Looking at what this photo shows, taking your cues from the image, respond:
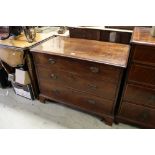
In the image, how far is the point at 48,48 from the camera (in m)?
1.44

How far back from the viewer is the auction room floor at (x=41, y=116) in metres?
1.59

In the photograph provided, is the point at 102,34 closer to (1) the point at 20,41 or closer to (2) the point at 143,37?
(2) the point at 143,37

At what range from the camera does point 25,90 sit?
6.05ft

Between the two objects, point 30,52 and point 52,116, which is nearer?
point 30,52

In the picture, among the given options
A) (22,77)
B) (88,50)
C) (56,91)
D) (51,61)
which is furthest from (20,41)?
(88,50)

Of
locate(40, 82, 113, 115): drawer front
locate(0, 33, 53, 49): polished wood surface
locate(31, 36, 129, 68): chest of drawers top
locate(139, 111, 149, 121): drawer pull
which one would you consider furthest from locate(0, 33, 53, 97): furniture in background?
locate(139, 111, 149, 121): drawer pull

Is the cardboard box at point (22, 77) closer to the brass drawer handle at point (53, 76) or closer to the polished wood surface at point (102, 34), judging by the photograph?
the brass drawer handle at point (53, 76)

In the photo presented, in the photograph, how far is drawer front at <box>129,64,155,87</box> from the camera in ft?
3.58

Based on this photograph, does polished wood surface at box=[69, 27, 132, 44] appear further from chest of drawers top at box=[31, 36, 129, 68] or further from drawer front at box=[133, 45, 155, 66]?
drawer front at box=[133, 45, 155, 66]

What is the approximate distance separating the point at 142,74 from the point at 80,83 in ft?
1.91
